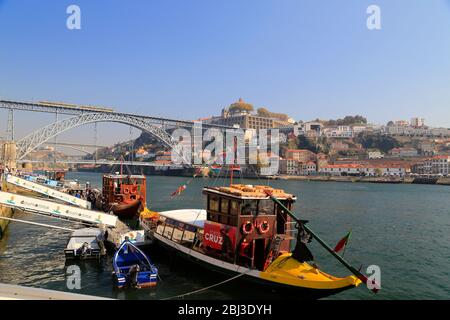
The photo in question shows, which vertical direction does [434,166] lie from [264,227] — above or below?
above

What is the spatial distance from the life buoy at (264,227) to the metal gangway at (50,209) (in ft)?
30.7

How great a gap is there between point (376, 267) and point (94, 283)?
1142cm

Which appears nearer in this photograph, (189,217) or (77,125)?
(189,217)

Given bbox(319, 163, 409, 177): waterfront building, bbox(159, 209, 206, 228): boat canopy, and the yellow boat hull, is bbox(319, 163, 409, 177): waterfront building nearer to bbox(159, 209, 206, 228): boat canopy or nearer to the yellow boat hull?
bbox(159, 209, 206, 228): boat canopy

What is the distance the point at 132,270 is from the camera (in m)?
11.8

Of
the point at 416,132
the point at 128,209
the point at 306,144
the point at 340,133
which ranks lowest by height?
the point at 128,209

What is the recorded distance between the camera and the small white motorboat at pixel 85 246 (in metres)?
15.1

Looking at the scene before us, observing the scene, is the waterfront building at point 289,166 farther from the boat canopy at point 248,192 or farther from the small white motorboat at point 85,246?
the boat canopy at point 248,192

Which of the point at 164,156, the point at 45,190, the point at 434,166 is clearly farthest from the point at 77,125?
the point at 434,166

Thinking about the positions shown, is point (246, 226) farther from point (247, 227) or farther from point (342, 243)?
point (342, 243)

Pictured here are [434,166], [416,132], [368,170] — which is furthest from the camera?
[416,132]

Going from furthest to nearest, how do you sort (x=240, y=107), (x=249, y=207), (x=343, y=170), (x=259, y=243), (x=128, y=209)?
(x=240, y=107), (x=343, y=170), (x=128, y=209), (x=259, y=243), (x=249, y=207)

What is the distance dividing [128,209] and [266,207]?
15.9m
